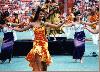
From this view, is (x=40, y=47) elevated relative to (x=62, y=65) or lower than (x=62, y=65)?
elevated

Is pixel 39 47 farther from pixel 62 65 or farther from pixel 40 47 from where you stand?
pixel 62 65

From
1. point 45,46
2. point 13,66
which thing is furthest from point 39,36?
point 13,66

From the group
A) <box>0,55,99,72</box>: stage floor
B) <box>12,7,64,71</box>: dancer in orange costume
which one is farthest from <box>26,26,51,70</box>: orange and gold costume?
<box>0,55,99,72</box>: stage floor

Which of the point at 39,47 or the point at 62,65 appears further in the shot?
the point at 62,65

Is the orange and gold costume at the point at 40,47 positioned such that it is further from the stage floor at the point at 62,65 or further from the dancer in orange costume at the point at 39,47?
the stage floor at the point at 62,65

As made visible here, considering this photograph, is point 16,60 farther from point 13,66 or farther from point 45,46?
point 45,46

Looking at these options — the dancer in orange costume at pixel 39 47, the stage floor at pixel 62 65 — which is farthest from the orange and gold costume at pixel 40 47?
the stage floor at pixel 62 65

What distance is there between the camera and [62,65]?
7570mm

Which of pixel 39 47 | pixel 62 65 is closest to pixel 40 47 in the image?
pixel 39 47

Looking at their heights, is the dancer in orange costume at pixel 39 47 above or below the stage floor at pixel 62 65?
above

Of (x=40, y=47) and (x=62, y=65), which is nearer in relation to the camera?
(x=40, y=47)

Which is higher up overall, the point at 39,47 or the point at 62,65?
the point at 39,47

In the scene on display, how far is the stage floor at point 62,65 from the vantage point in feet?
24.2

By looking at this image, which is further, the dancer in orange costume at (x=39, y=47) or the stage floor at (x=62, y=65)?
the stage floor at (x=62, y=65)
